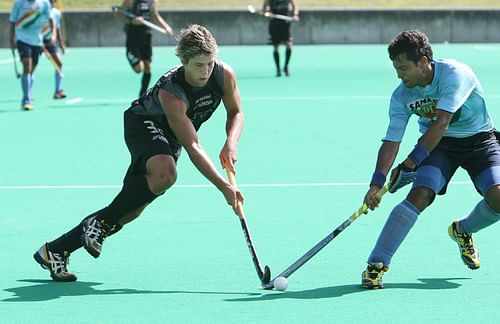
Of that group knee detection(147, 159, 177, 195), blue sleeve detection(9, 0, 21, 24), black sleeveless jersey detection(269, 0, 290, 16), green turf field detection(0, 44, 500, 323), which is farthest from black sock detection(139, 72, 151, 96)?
knee detection(147, 159, 177, 195)

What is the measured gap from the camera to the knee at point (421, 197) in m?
5.91

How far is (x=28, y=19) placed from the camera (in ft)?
48.6

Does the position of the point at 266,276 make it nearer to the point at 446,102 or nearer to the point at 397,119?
the point at 397,119

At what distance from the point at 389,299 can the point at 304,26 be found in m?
22.0

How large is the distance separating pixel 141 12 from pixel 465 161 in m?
9.76

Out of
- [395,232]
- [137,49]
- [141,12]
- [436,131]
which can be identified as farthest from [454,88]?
[141,12]

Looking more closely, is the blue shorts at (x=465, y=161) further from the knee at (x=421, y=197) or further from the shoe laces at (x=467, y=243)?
the shoe laces at (x=467, y=243)

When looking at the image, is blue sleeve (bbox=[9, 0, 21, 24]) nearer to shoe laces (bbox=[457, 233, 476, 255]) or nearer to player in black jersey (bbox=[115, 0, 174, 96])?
player in black jersey (bbox=[115, 0, 174, 96])

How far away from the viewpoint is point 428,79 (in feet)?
19.1

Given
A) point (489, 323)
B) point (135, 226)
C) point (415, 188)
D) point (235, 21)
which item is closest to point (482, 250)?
point (415, 188)

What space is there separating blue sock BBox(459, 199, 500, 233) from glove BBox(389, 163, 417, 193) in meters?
0.50

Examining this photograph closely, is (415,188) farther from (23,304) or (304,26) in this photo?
(304,26)

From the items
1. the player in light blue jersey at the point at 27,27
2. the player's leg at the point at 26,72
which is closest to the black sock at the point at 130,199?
the player's leg at the point at 26,72

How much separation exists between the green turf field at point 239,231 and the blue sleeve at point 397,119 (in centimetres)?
73
